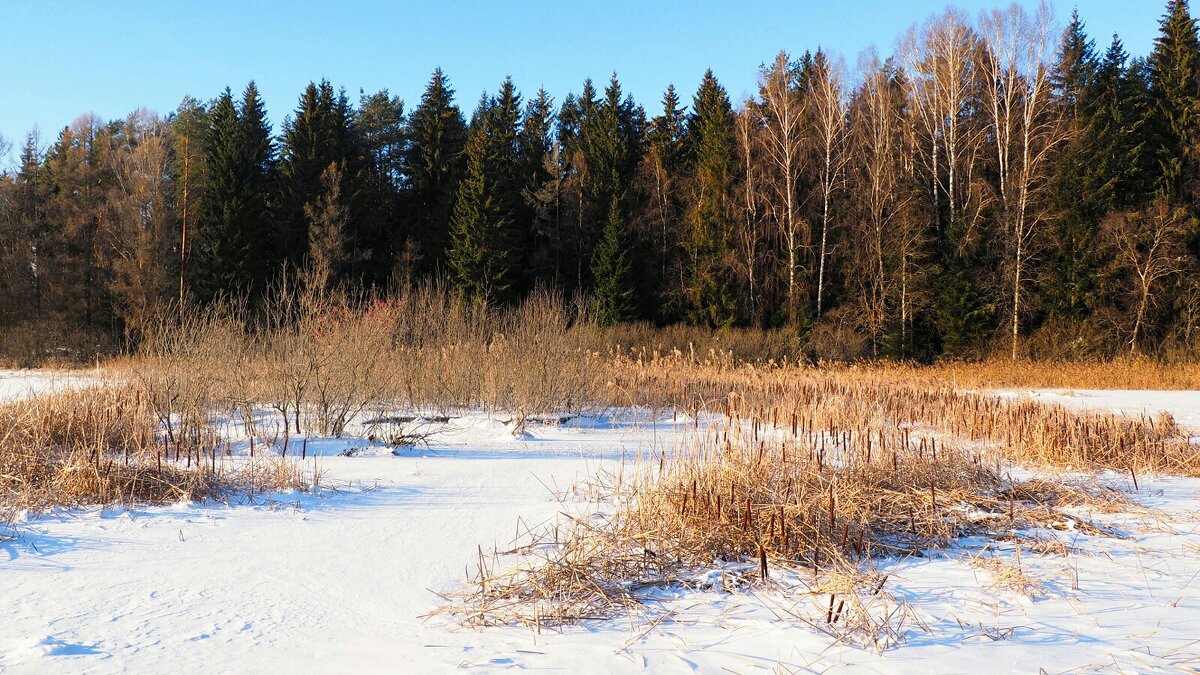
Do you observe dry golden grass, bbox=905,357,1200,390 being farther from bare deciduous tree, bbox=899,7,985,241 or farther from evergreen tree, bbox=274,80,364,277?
evergreen tree, bbox=274,80,364,277

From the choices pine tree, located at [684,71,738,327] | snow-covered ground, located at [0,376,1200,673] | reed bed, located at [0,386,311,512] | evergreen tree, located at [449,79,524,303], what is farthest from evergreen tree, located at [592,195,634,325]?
snow-covered ground, located at [0,376,1200,673]

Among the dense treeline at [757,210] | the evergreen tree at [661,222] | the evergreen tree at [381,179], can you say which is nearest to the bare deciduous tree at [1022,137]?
the dense treeline at [757,210]

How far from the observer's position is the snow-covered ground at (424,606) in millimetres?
2838

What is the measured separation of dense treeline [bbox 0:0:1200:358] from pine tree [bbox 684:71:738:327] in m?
0.11

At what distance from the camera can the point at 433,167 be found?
3416 cm

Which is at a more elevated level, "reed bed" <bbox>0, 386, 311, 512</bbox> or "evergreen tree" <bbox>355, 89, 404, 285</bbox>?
"evergreen tree" <bbox>355, 89, 404, 285</bbox>

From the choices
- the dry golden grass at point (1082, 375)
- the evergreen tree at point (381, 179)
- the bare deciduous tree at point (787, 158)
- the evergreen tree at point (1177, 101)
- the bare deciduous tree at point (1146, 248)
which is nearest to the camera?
the dry golden grass at point (1082, 375)

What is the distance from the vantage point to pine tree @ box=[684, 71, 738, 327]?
2881 cm

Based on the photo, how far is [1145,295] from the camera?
78.5ft

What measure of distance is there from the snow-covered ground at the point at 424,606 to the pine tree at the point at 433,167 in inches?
1092

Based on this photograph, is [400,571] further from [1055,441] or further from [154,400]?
[1055,441]

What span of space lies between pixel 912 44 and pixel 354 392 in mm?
27016

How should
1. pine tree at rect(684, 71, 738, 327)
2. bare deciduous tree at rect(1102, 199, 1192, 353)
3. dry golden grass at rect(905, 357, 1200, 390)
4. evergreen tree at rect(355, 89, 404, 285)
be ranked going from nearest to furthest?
dry golden grass at rect(905, 357, 1200, 390) → bare deciduous tree at rect(1102, 199, 1192, 353) → pine tree at rect(684, 71, 738, 327) → evergreen tree at rect(355, 89, 404, 285)

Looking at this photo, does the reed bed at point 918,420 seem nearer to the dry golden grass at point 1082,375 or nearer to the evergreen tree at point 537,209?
the dry golden grass at point 1082,375
